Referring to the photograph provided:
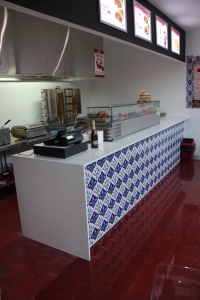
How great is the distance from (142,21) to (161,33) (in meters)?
0.77

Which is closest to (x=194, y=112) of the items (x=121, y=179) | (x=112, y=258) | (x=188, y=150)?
(x=188, y=150)

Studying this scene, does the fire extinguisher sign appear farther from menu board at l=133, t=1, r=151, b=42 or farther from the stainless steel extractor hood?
menu board at l=133, t=1, r=151, b=42

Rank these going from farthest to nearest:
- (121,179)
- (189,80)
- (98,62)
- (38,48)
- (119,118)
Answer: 1. (189,80)
2. (98,62)
3. (38,48)
4. (119,118)
5. (121,179)

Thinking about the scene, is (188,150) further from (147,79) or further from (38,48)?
(38,48)

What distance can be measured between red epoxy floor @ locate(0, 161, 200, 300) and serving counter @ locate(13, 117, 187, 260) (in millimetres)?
128

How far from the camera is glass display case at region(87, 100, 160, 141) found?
3.08 metres

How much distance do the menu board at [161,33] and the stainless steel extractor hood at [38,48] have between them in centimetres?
126

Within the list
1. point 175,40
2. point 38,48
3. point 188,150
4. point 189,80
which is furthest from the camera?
point 189,80

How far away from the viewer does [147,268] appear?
213cm

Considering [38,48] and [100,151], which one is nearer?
[100,151]

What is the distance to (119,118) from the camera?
325cm

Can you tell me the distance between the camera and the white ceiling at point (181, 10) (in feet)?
10.6

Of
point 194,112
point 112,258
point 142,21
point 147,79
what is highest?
point 142,21

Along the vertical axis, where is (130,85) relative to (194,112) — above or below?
above
